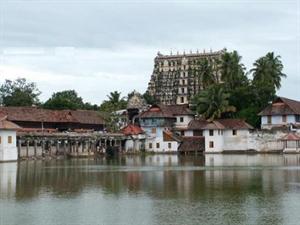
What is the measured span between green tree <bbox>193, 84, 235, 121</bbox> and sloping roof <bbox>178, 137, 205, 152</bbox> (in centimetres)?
367

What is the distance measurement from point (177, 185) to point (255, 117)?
6058 cm

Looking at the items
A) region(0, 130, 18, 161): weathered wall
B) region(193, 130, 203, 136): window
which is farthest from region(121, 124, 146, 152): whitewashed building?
region(0, 130, 18, 161): weathered wall

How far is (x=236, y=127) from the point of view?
3632 inches

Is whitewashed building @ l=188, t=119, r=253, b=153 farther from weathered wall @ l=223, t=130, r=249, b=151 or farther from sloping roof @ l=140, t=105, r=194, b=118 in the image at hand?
sloping roof @ l=140, t=105, r=194, b=118

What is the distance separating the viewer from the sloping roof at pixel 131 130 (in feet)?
316

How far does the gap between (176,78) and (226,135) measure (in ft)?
197

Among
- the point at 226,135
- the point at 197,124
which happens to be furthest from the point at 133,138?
the point at 226,135

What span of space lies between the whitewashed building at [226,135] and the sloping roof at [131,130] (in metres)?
9.81

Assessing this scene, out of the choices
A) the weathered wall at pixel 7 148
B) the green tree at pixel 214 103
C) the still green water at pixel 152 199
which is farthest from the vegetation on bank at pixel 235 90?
the still green water at pixel 152 199

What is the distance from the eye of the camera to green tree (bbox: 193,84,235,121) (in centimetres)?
9356

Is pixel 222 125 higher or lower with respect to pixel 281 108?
lower

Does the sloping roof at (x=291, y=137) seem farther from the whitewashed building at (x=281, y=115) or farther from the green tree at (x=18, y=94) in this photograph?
the green tree at (x=18, y=94)

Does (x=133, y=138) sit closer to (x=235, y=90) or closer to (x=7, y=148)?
(x=235, y=90)

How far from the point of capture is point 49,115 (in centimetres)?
8975
